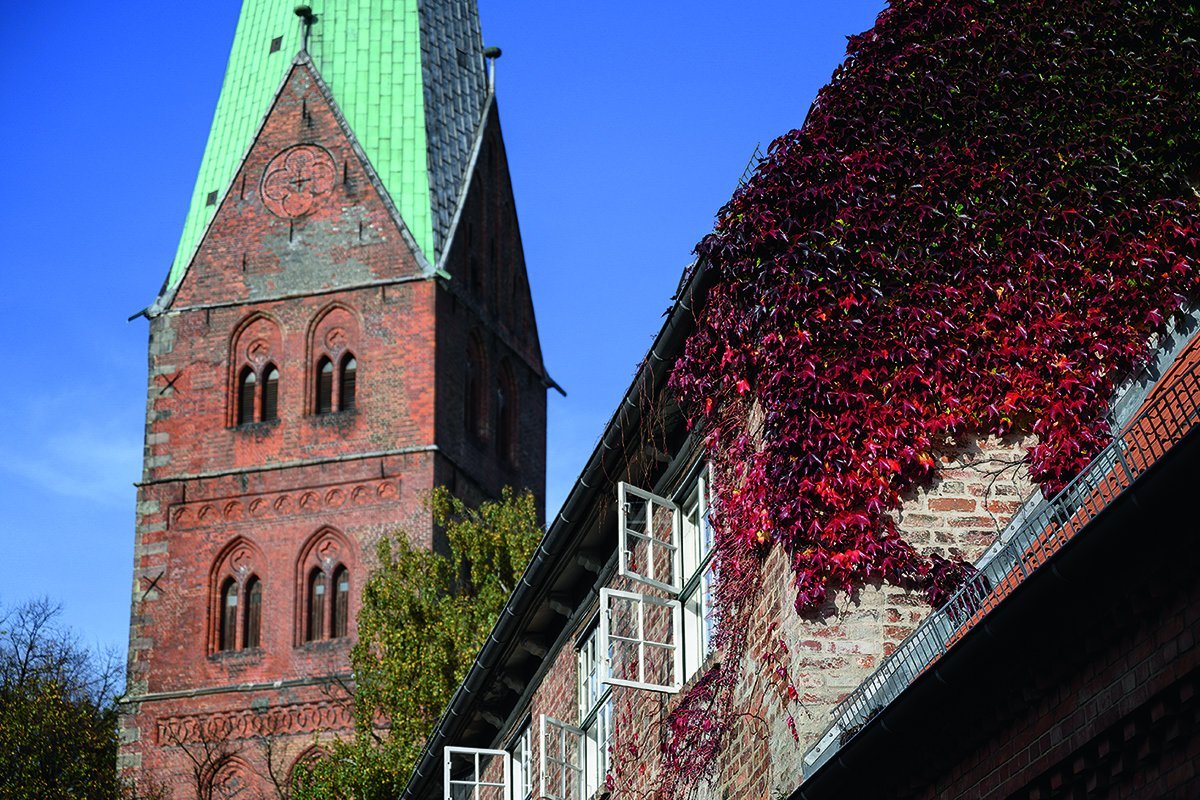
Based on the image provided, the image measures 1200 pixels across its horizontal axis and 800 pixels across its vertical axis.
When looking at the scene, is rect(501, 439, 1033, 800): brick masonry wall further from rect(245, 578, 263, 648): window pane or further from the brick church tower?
rect(245, 578, 263, 648): window pane

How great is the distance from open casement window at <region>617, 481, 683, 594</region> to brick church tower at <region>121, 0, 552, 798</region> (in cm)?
3620

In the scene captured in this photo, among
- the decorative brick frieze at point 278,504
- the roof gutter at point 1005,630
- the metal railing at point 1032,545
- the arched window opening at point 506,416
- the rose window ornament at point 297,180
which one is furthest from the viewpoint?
the arched window opening at point 506,416

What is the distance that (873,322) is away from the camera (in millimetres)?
12539

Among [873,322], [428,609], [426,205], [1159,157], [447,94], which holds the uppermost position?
[447,94]

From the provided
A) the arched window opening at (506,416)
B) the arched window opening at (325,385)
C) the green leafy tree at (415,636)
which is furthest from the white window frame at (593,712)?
the arched window opening at (506,416)

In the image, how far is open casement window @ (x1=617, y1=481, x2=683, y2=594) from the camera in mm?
14352

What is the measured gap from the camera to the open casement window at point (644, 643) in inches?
555

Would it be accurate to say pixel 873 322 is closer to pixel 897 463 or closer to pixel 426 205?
pixel 897 463

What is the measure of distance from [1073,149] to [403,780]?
28.1m

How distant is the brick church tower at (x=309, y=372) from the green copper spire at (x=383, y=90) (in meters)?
0.07

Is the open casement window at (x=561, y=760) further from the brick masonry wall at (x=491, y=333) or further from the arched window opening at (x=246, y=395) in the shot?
the arched window opening at (x=246, y=395)

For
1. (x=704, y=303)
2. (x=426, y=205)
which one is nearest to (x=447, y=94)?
(x=426, y=205)

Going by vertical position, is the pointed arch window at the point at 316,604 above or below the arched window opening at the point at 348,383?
below

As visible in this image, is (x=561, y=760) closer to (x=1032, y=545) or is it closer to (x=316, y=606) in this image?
(x=1032, y=545)
